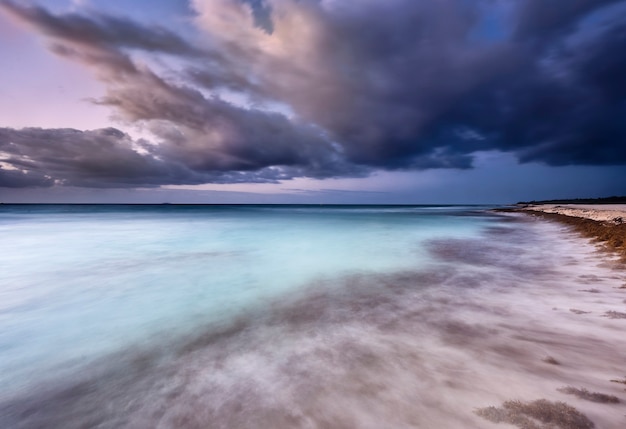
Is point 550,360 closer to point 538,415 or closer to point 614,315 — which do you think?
point 538,415

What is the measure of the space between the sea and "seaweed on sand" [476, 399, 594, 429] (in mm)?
29

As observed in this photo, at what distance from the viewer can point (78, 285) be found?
26.2 feet

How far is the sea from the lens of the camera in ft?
9.25

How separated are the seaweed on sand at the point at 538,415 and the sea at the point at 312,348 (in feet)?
0.09

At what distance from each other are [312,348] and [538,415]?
2.48 metres

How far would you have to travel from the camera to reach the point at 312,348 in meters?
4.07

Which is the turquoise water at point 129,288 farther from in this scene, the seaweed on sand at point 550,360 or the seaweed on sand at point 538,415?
the seaweed on sand at point 550,360

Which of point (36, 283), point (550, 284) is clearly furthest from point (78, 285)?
point (550, 284)

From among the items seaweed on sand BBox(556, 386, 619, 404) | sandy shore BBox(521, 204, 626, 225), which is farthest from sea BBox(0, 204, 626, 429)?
sandy shore BBox(521, 204, 626, 225)

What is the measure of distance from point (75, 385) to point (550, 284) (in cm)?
912

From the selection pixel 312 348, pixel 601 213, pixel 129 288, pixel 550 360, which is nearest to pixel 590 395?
pixel 550 360

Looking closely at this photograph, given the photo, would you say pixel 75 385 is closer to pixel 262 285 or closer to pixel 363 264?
pixel 262 285

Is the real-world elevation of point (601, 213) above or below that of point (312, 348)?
above

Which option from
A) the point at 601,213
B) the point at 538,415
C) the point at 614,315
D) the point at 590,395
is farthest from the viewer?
the point at 601,213
